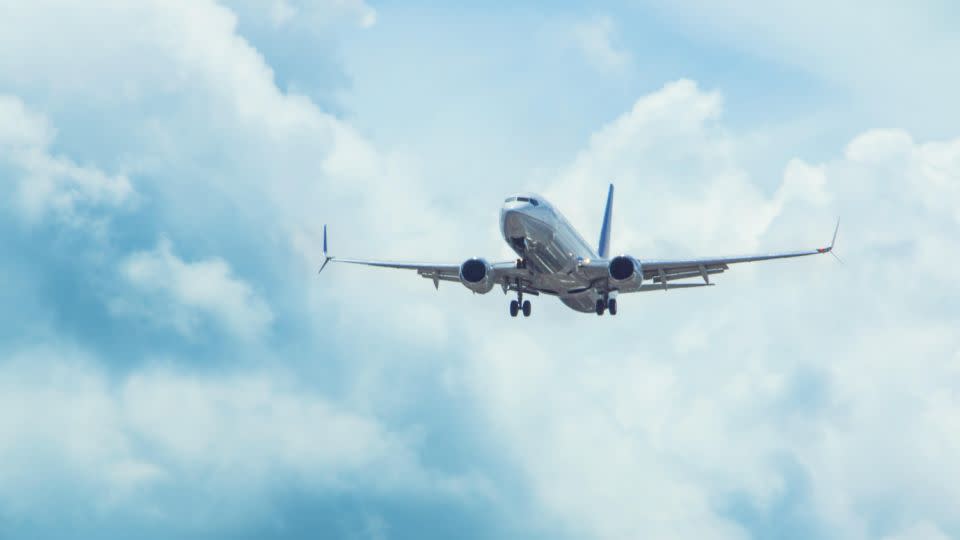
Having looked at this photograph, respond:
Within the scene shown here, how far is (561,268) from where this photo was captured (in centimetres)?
7244

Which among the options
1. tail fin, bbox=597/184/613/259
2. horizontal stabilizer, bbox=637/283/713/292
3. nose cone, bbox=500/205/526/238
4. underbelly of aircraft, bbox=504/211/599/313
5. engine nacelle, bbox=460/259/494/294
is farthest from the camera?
tail fin, bbox=597/184/613/259

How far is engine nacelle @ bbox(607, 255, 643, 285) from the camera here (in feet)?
238

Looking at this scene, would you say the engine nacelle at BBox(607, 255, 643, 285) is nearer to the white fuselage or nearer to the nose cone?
the white fuselage

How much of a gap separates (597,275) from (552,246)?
4.28 m

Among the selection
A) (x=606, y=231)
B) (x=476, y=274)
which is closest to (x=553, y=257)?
(x=476, y=274)

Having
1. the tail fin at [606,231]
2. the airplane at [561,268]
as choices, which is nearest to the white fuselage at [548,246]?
the airplane at [561,268]

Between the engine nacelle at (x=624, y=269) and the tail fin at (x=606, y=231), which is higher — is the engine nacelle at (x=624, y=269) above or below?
below

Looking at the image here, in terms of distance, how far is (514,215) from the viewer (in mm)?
68688

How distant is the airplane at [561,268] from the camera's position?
228 ft

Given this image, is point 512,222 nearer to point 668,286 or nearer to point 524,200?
point 524,200

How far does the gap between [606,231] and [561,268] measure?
31067 millimetres

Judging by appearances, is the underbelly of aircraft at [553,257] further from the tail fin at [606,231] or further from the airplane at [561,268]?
the tail fin at [606,231]

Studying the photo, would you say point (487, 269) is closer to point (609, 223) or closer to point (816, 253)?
point (816, 253)

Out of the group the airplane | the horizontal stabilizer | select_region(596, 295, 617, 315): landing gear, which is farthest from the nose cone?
the horizontal stabilizer
